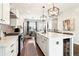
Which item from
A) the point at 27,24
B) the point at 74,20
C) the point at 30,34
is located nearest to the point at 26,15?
the point at 27,24

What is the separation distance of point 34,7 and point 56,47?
590mm

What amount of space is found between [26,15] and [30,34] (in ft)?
0.88

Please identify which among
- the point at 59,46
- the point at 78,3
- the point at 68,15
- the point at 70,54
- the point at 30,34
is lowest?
the point at 70,54

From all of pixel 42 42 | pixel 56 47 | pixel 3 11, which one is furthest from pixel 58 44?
pixel 3 11

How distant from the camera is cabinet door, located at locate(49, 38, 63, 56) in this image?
153 centimetres

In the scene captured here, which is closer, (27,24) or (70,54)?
(70,54)

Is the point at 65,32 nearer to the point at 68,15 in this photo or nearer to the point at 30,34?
the point at 68,15

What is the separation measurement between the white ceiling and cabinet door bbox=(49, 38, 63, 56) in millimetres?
398

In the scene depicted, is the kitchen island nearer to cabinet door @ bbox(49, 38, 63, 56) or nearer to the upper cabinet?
cabinet door @ bbox(49, 38, 63, 56)

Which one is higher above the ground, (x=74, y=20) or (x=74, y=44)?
(x=74, y=20)

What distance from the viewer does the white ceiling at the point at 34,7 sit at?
4.98 feet

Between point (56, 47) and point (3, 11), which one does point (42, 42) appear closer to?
point (56, 47)

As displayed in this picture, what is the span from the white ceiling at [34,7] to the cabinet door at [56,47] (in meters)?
0.40

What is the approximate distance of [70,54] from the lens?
5.08 ft
